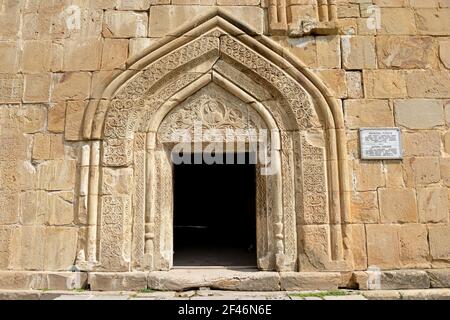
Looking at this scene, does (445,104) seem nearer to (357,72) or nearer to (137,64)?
(357,72)

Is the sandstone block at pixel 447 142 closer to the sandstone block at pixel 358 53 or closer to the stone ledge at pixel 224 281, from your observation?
the sandstone block at pixel 358 53

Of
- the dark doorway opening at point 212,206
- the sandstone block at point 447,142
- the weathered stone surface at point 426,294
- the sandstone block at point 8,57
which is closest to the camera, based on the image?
the weathered stone surface at point 426,294

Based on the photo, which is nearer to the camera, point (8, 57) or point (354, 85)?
point (354, 85)

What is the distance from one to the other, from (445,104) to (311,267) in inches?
102

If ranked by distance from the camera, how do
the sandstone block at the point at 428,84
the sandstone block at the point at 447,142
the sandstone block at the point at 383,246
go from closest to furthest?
the sandstone block at the point at 383,246, the sandstone block at the point at 447,142, the sandstone block at the point at 428,84

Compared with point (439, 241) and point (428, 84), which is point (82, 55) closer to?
point (428, 84)

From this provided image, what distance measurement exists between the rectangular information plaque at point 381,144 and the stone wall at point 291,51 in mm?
80

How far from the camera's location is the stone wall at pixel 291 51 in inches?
169

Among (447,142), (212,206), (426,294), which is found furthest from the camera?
(212,206)

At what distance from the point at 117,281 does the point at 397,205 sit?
3.33m

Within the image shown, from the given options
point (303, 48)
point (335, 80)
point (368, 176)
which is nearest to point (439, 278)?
point (368, 176)

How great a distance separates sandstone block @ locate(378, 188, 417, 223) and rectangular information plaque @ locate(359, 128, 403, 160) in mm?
410

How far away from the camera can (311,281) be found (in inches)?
161

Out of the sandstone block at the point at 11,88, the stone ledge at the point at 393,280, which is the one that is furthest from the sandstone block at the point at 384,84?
the sandstone block at the point at 11,88
